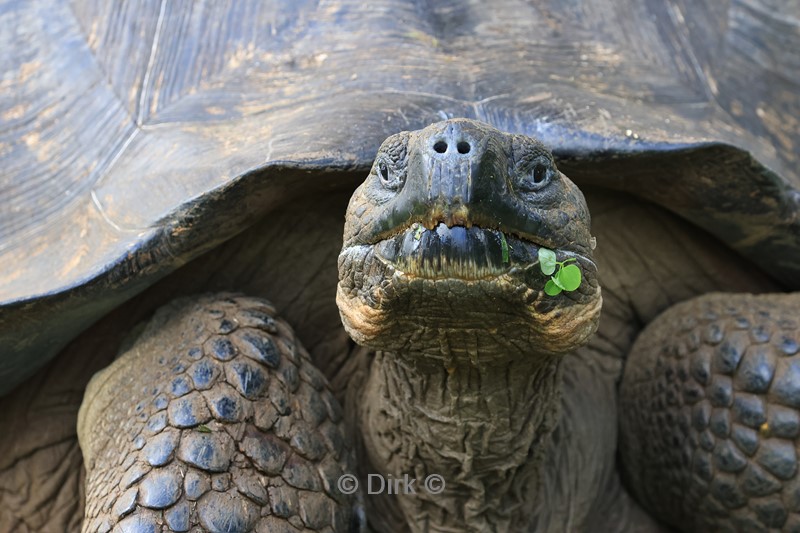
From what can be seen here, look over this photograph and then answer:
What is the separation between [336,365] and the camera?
8.61 ft

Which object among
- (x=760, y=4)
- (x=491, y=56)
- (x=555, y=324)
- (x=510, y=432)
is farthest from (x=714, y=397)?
(x=760, y=4)

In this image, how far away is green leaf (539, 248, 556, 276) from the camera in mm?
1655

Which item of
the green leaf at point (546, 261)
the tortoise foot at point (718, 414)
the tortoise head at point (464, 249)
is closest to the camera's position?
the tortoise head at point (464, 249)

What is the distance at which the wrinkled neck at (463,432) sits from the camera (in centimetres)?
200

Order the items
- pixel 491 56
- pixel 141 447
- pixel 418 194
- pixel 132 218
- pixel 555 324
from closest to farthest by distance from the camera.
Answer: pixel 418 194, pixel 555 324, pixel 141 447, pixel 132 218, pixel 491 56

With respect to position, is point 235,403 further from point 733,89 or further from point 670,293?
point 733,89

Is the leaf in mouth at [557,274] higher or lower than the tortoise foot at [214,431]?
higher

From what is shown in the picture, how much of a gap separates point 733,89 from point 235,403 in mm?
1901

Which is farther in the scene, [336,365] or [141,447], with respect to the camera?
[336,365]

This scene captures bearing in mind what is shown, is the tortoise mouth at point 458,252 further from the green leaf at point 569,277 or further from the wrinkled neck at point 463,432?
the wrinkled neck at point 463,432

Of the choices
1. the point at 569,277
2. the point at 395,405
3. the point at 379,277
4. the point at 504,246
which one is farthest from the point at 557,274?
the point at 395,405
